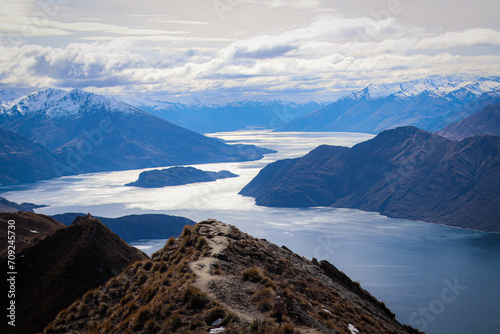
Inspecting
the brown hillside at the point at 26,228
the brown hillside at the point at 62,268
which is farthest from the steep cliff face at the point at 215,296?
the brown hillside at the point at 26,228

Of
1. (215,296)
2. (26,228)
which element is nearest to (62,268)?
(215,296)

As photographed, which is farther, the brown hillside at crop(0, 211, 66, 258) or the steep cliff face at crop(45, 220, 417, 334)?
the brown hillside at crop(0, 211, 66, 258)

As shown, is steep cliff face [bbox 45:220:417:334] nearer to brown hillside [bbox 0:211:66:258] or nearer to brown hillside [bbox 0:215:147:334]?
brown hillside [bbox 0:215:147:334]

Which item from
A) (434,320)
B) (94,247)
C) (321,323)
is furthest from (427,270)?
(321,323)

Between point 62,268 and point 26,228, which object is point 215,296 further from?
point 26,228

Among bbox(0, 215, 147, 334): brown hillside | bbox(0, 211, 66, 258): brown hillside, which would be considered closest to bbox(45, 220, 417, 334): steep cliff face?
bbox(0, 215, 147, 334): brown hillside
